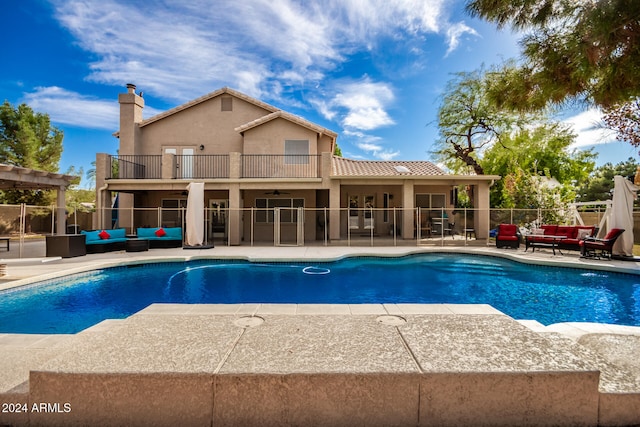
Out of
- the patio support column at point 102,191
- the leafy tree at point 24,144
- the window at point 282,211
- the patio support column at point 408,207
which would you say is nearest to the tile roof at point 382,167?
the patio support column at point 408,207

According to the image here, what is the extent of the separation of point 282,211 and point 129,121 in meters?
9.49

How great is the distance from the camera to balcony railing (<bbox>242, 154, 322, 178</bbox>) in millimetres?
15859

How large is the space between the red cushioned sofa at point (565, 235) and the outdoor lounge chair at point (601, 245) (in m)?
0.82

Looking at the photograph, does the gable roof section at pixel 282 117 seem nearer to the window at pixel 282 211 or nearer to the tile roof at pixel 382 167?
the tile roof at pixel 382 167

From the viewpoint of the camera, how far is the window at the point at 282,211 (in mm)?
16750

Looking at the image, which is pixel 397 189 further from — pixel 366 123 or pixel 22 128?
pixel 22 128

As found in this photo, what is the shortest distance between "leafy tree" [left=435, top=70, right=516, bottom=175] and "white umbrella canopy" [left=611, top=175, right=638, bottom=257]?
14.8 metres

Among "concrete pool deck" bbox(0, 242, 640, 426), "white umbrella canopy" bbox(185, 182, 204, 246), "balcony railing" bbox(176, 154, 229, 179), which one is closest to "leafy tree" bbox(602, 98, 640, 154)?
"concrete pool deck" bbox(0, 242, 640, 426)

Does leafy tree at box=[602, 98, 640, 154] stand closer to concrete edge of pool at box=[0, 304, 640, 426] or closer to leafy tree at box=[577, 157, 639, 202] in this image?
concrete edge of pool at box=[0, 304, 640, 426]

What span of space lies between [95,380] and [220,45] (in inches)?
618

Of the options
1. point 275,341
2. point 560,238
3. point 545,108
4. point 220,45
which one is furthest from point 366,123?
point 275,341

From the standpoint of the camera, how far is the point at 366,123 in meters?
37.4

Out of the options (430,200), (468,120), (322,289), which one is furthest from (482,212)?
(468,120)

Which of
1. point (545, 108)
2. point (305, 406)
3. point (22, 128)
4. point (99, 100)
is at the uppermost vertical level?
point (99, 100)
